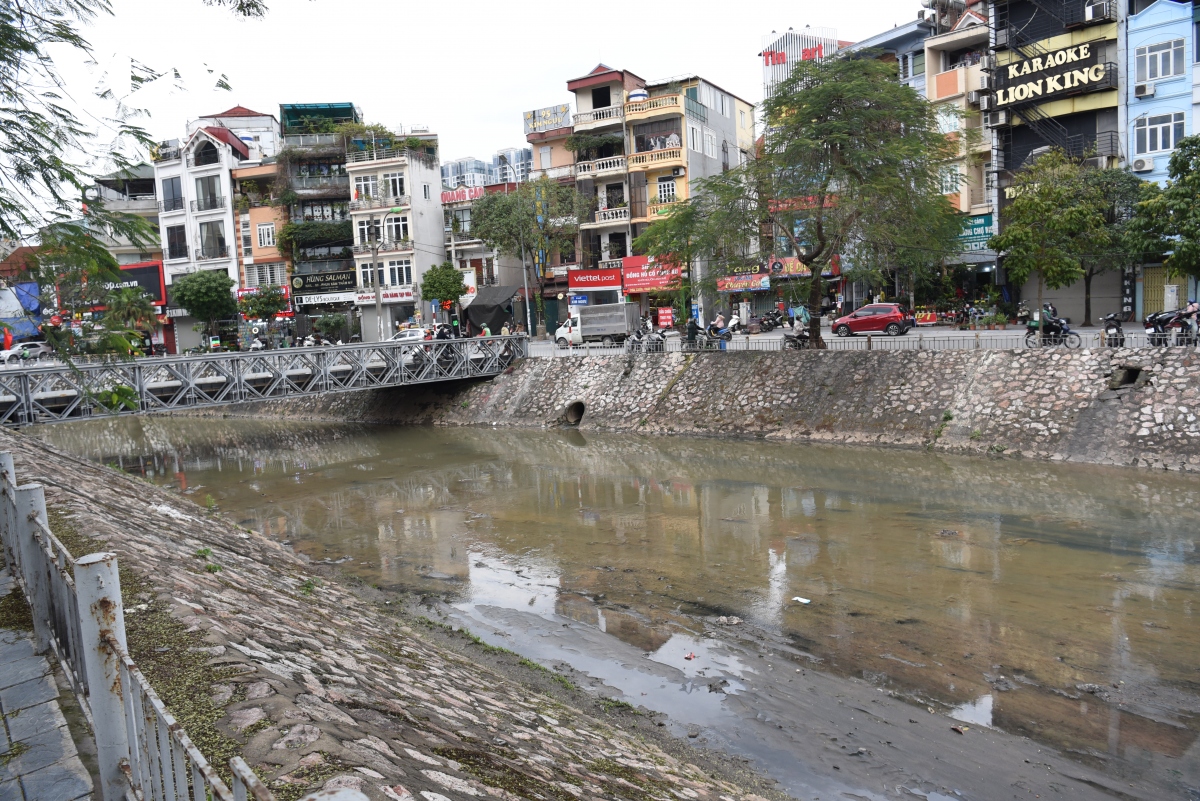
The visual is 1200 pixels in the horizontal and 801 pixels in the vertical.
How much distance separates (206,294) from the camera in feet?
168

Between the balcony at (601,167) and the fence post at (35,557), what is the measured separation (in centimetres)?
4661

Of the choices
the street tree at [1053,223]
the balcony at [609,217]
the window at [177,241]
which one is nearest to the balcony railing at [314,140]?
the window at [177,241]

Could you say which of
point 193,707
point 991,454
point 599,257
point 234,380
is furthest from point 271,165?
point 193,707

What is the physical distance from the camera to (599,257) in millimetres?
52625

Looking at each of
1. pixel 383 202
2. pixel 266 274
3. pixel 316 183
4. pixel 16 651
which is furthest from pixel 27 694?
pixel 266 274

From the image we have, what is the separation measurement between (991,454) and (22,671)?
75.0ft

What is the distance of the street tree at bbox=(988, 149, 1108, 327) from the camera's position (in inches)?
1185

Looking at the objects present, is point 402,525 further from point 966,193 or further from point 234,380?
point 966,193

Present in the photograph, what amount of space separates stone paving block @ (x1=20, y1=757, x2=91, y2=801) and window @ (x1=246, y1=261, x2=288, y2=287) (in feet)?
182

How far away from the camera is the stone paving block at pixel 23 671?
621cm

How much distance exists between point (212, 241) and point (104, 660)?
60.4 m

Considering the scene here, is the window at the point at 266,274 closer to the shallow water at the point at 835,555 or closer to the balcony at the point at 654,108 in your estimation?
the balcony at the point at 654,108

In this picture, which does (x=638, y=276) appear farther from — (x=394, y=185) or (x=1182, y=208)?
(x=1182, y=208)

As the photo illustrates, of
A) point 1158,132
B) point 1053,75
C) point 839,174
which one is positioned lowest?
point 839,174
